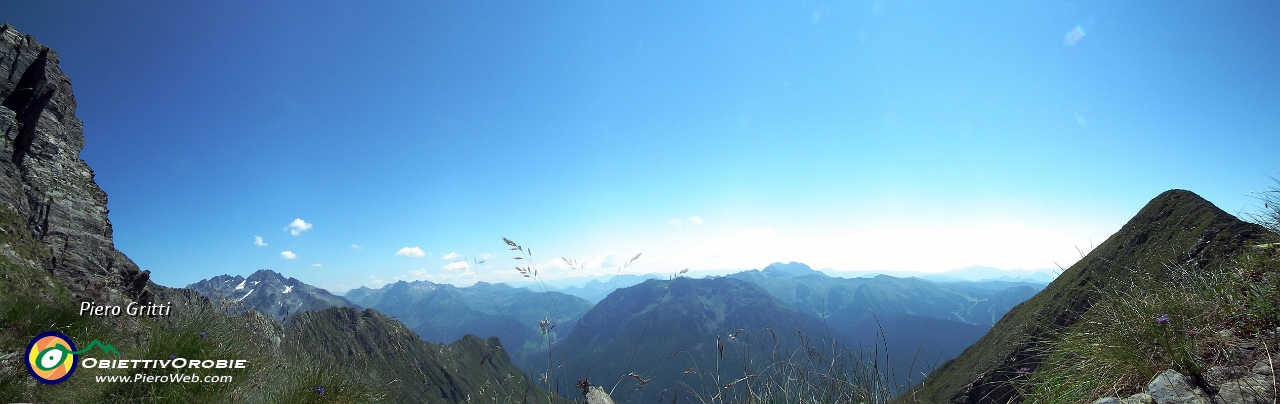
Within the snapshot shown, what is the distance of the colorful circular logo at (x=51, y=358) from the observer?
488 centimetres

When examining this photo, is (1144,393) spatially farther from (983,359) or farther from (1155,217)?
(1155,217)

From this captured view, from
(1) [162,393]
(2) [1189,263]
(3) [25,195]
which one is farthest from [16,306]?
(3) [25,195]

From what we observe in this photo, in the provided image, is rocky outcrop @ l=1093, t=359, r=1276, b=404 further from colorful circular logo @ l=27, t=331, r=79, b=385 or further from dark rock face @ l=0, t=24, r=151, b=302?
dark rock face @ l=0, t=24, r=151, b=302

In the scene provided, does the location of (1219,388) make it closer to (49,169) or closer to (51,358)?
(51,358)

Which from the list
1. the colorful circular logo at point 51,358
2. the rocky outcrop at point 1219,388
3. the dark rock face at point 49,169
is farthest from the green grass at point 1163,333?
the dark rock face at point 49,169

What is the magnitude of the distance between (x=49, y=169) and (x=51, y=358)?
87.4m

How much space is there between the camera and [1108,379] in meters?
3.92

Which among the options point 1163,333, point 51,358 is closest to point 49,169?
point 51,358

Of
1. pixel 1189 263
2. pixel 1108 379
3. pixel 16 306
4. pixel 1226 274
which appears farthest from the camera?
pixel 16 306

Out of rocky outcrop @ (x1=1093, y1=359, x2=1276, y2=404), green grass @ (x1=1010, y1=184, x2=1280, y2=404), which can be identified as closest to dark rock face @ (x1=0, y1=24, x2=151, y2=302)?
green grass @ (x1=1010, y1=184, x2=1280, y2=404)

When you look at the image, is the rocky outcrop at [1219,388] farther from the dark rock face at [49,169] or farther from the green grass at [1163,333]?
the dark rock face at [49,169]

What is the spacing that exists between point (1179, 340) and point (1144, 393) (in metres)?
0.71

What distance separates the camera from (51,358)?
205 inches

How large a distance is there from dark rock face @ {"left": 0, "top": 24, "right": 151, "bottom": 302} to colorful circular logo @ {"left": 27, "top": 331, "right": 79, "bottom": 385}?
2438 inches
